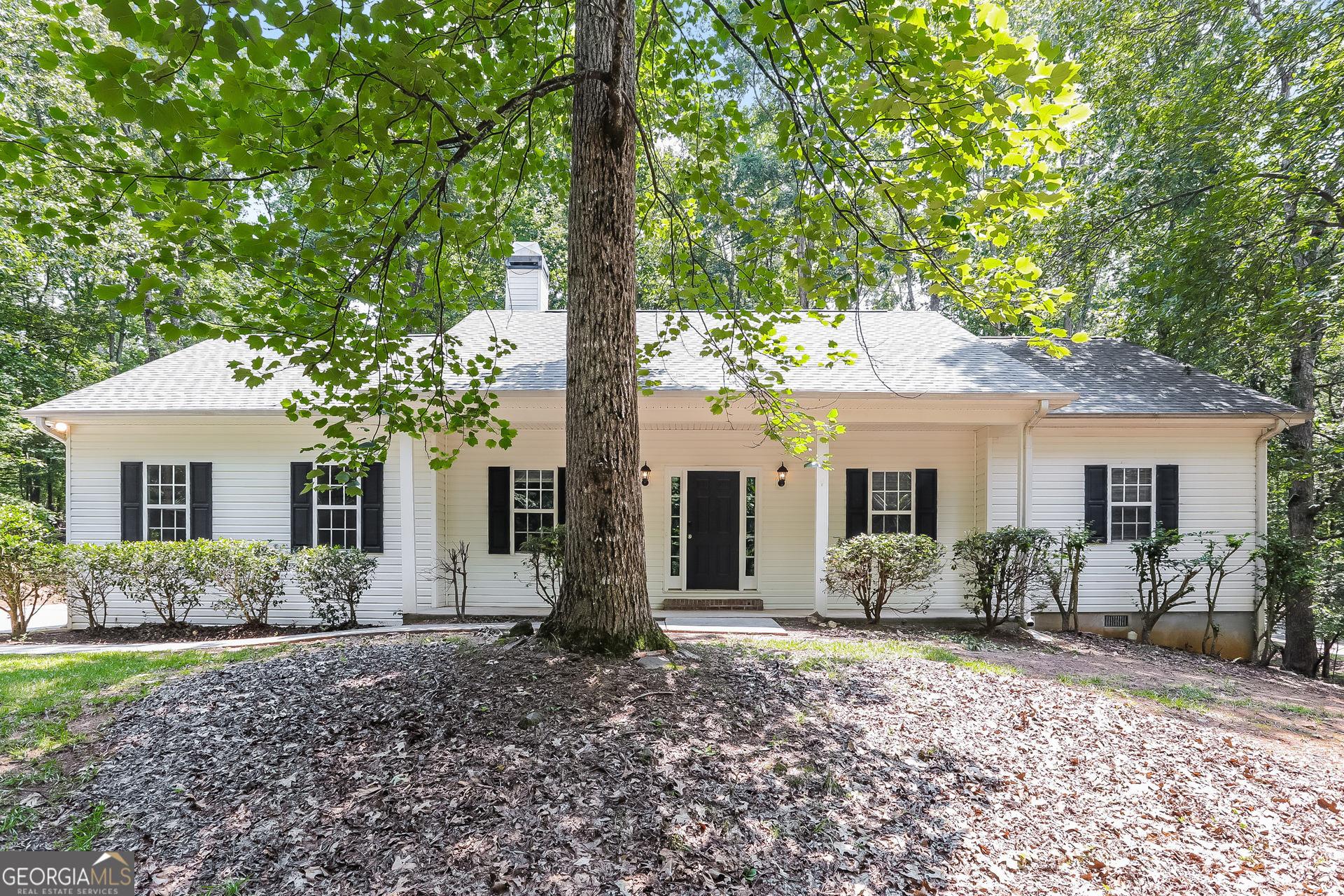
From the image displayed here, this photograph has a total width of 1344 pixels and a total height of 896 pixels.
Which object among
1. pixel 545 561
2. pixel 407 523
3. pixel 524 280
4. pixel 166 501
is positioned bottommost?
pixel 545 561

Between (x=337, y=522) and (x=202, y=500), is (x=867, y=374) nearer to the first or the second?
(x=337, y=522)

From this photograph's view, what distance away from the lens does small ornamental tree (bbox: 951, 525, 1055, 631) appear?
6996mm

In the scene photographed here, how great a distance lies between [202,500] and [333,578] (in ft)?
8.16

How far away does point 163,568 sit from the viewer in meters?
7.13

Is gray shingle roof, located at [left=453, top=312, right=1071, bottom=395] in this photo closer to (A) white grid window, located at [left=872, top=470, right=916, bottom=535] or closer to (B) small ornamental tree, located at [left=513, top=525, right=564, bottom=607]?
(A) white grid window, located at [left=872, top=470, right=916, bottom=535]

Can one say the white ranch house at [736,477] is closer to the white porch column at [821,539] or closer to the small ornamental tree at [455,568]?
the white porch column at [821,539]

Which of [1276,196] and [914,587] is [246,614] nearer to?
[914,587]

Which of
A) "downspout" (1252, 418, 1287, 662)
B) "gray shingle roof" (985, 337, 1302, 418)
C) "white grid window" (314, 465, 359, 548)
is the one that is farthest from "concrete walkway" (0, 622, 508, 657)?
"downspout" (1252, 418, 1287, 662)

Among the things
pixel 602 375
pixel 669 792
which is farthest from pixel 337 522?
pixel 669 792

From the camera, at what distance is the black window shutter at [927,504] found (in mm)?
8234

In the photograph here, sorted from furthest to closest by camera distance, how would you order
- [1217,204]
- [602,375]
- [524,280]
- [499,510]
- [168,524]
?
[524,280] → [499,510] → [168,524] → [1217,204] → [602,375]

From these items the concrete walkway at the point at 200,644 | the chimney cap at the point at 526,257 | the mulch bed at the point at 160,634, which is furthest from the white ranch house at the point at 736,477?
the chimney cap at the point at 526,257

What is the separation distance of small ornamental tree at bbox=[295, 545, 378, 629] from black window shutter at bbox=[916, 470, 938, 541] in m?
7.15

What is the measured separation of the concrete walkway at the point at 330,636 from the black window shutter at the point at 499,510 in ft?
4.49
